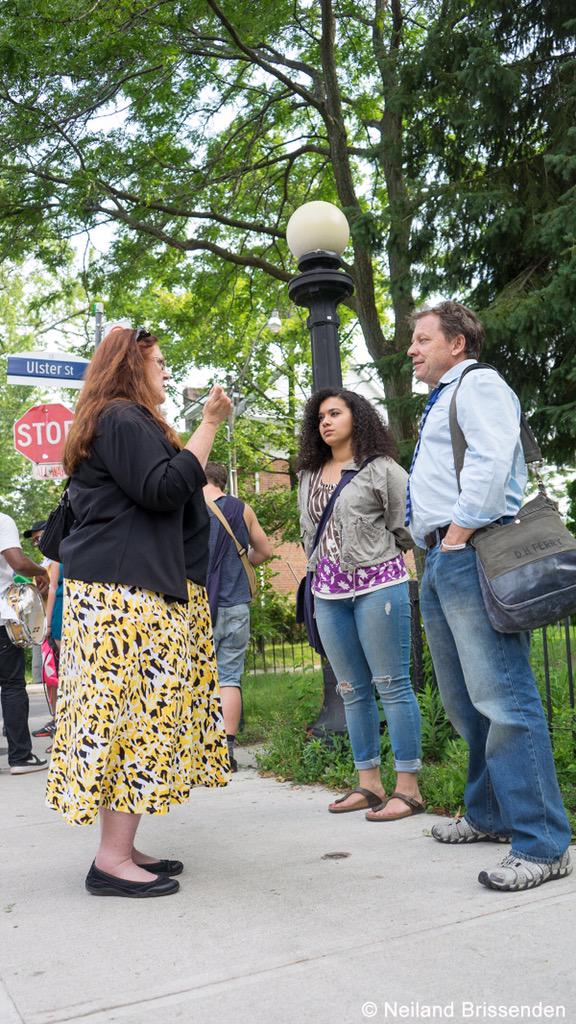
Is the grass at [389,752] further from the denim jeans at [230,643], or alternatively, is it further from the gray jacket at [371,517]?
the gray jacket at [371,517]

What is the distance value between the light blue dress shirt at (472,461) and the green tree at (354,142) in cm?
520

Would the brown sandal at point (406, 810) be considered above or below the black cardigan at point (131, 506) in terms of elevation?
below

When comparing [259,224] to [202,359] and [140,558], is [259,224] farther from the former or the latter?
[140,558]

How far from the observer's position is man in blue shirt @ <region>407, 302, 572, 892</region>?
3.00 metres

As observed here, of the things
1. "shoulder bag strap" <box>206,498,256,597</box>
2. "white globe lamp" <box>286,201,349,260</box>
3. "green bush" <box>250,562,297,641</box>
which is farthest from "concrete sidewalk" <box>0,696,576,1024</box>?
"green bush" <box>250,562,297,641</box>

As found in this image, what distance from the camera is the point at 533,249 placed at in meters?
9.40

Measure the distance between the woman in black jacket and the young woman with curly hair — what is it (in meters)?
1.08

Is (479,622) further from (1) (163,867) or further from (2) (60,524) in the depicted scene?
(2) (60,524)

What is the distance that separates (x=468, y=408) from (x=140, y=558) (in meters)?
1.28

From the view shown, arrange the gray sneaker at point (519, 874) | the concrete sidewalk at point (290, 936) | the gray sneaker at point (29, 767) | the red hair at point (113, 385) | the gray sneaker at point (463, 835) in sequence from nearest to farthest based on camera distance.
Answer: the concrete sidewalk at point (290, 936) → the gray sneaker at point (519, 874) → the red hair at point (113, 385) → the gray sneaker at point (463, 835) → the gray sneaker at point (29, 767)

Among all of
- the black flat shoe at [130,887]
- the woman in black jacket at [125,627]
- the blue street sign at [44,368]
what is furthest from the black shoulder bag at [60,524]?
the blue street sign at [44,368]

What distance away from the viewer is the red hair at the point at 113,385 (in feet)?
10.8

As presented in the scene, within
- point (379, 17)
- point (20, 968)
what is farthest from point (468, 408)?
point (379, 17)

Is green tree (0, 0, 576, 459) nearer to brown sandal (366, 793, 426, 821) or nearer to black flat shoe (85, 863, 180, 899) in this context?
brown sandal (366, 793, 426, 821)
